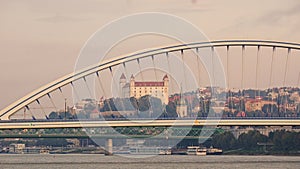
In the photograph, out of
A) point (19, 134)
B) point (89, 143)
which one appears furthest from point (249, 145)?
point (89, 143)

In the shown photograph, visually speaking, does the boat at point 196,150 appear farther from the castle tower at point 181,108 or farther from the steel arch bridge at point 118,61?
the steel arch bridge at point 118,61

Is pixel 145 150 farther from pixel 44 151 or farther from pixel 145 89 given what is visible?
pixel 145 89

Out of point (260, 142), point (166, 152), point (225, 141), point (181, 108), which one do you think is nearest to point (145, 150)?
point (166, 152)

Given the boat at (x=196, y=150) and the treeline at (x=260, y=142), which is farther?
the boat at (x=196, y=150)

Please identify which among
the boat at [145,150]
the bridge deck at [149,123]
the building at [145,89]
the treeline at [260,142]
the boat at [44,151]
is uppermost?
the building at [145,89]

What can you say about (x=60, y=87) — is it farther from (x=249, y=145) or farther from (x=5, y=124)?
(x=249, y=145)

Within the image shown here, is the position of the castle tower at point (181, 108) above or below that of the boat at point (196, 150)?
above

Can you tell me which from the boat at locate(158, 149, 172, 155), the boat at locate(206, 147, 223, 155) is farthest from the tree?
the boat at locate(158, 149, 172, 155)

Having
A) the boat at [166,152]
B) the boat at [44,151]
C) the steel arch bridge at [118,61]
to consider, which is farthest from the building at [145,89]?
the steel arch bridge at [118,61]
